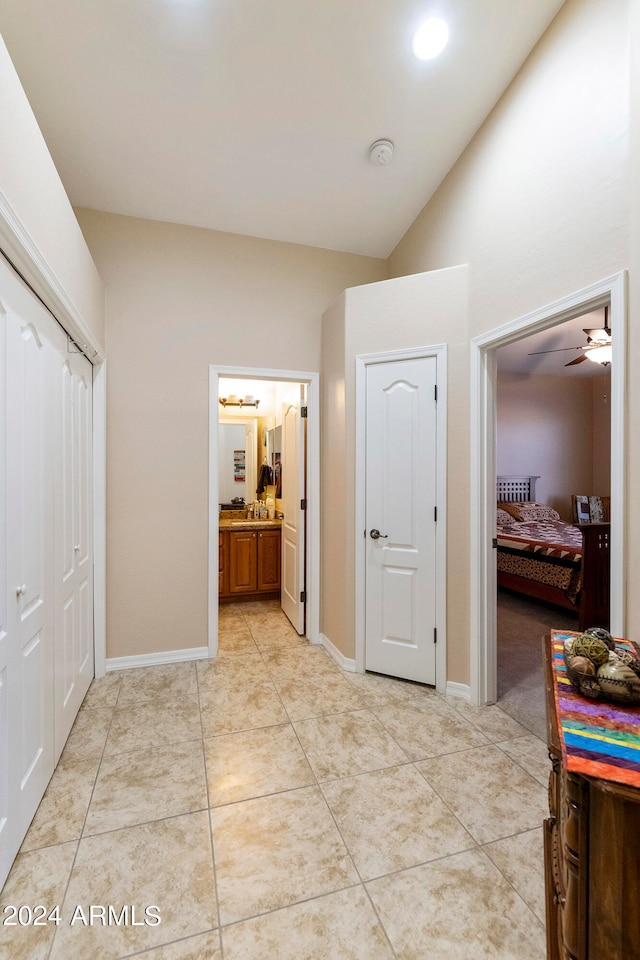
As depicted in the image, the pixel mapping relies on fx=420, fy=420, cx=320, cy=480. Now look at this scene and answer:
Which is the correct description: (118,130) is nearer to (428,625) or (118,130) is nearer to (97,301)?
(97,301)

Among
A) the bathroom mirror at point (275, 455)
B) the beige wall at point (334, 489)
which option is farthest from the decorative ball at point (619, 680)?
the bathroom mirror at point (275, 455)

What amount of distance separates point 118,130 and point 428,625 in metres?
3.46

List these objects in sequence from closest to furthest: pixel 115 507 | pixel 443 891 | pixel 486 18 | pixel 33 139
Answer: pixel 443 891 → pixel 33 139 → pixel 486 18 → pixel 115 507

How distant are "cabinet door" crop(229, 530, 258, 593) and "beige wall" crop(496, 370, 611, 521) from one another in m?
4.45

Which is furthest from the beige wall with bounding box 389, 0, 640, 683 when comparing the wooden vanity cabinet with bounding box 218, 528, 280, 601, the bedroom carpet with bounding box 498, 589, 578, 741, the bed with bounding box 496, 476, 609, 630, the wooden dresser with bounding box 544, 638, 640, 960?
the wooden vanity cabinet with bounding box 218, 528, 280, 601

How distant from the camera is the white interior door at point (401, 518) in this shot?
2725 millimetres

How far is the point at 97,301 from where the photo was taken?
106 inches

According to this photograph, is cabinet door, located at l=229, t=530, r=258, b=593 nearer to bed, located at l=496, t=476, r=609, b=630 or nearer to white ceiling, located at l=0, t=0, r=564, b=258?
bed, located at l=496, t=476, r=609, b=630

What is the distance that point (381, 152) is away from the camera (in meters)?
2.56

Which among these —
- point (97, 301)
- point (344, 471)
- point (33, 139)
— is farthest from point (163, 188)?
point (344, 471)

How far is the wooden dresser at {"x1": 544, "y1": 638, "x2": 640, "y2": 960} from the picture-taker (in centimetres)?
78

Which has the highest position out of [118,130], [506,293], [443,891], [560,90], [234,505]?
[118,130]

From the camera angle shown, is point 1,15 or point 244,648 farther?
point 244,648

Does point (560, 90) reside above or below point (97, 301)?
above
